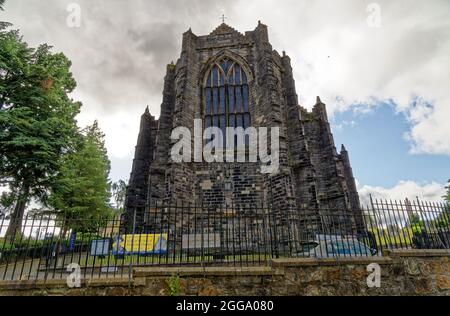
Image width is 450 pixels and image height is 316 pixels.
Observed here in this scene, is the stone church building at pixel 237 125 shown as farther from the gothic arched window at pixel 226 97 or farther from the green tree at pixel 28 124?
the green tree at pixel 28 124

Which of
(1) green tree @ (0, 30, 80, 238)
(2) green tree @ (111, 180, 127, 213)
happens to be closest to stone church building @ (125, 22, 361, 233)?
(1) green tree @ (0, 30, 80, 238)

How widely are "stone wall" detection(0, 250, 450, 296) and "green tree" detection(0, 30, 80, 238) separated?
447 inches

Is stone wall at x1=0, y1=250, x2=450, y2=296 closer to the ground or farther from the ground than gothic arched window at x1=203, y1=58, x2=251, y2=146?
closer to the ground

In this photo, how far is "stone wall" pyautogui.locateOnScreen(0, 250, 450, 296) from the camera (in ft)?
15.8

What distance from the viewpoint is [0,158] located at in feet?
42.9

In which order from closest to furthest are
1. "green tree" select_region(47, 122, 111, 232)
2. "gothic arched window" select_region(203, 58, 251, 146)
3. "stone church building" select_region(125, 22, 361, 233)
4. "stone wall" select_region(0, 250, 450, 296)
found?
"stone wall" select_region(0, 250, 450, 296)
"stone church building" select_region(125, 22, 361, 233)
"gothic arched window" select_region(203, 58, 251, 146)
"green tree" select_region(47, 122, 111, 232)

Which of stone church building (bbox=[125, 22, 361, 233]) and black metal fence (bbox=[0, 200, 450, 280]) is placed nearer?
black metal fence (bbox=[0, 200, 450, 280])

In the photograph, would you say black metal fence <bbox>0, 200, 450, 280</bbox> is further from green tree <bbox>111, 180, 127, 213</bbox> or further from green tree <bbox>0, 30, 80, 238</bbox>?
green tree <bbox>111, 180, 127, 213</bbox>

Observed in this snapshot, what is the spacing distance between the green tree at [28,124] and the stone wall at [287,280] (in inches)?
447

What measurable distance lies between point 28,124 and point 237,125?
39.7ft

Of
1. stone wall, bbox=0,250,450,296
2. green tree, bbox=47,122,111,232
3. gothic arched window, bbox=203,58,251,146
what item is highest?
gothic arched window, bbox=203,58,251,146
